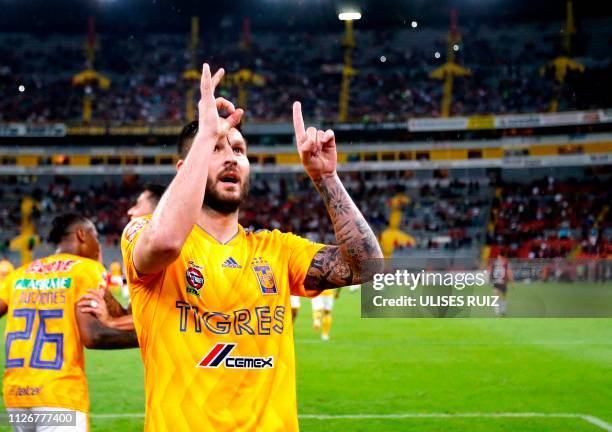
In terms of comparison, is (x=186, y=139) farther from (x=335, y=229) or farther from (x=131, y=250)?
(x=335, y=229)

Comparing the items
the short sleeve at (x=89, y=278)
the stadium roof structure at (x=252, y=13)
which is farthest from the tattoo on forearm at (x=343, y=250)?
the stadium roof structure at (x=252, y=13)

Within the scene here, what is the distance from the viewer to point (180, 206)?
96.1 inches

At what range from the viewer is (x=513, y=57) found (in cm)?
4875

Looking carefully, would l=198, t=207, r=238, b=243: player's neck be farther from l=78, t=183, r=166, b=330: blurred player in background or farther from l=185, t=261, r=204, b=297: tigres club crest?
l=78, t=183, r=166, b=330: blurred player in background

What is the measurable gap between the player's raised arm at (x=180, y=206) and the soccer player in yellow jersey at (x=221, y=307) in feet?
0.04

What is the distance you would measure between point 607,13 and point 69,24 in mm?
34079

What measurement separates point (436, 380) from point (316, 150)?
9.31 meters

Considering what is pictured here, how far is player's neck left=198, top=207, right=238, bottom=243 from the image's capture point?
9.71 ft

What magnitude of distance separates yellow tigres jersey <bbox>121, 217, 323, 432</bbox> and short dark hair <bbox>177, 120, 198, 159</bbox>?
0.94 feet

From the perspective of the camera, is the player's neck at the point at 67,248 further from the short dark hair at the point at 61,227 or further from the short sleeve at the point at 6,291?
the short sleeve at the point at 6,291

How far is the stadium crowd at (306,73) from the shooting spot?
156 feet

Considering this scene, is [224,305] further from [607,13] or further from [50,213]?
[607,13]

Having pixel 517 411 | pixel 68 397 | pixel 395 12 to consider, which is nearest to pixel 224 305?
pixel 68 397

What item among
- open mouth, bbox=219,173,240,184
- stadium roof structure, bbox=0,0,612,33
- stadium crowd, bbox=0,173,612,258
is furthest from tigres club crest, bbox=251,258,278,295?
stadium roof structure, bbox=0,0,612,33
